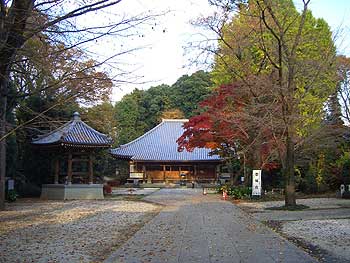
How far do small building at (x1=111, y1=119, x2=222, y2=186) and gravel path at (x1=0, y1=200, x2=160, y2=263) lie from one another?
27.8 metres

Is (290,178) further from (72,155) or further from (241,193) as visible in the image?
(72,155)

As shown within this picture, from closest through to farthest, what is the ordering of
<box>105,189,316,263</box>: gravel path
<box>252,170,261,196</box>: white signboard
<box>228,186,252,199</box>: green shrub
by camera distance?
1. <box>105,189,316,263</box>: gravel path
2. <box>252,170,261,196</box>: white signboard
3. <box>228,186,252,199</box>: green shrub

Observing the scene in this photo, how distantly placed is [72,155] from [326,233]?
64.0ft

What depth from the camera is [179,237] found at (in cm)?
1043

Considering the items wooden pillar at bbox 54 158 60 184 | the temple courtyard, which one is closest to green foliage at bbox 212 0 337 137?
the temple courtyard

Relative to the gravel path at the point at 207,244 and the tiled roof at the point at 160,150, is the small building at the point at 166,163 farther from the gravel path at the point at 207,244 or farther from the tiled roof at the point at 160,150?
the gravel path at the point at 207,244

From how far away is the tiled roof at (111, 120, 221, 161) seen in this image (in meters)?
45.8

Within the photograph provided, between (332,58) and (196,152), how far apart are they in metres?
29.4

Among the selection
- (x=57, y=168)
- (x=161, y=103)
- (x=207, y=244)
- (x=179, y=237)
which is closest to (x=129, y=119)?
(x=161, y=103)

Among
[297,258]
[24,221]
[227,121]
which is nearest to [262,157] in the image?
[227,121]

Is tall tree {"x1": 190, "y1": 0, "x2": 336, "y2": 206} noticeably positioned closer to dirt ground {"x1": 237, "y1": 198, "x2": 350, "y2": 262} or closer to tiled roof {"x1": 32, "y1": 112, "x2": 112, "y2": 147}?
dirt ground {"x1": 237, "y1": 198, "x2": 350, "y2": 262}

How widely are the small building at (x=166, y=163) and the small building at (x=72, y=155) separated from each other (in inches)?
664

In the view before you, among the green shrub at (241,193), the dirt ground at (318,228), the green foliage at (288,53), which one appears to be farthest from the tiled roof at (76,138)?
the dirt ground at (318,228)

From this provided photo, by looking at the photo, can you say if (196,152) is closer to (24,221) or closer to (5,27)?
(24,221)
